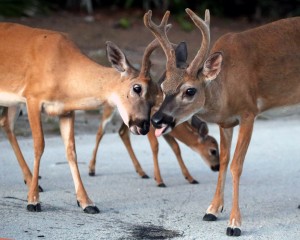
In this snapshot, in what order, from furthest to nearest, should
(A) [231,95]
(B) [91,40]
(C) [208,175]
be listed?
(B) [91,40], (C) [208,175], (A) [231,95]

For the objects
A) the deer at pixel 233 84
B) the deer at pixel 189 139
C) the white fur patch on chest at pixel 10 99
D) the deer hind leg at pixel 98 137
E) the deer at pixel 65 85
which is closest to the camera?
the deer at pixel 233 84

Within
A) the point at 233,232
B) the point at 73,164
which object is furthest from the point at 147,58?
the point at 233,232

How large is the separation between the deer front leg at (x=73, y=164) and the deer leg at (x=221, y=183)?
1160 mm

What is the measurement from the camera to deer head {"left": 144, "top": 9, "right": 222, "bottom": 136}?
952 cm

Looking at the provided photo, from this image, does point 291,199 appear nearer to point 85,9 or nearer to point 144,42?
point 144,42

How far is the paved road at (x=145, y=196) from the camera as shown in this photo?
9516 mm

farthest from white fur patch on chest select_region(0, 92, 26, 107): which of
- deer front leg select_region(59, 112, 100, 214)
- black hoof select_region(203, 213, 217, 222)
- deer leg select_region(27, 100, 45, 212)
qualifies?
black hoof select_region(203, 213, 217, 222)

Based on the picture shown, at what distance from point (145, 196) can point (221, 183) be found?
125 centimetres

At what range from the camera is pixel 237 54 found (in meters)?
10.2

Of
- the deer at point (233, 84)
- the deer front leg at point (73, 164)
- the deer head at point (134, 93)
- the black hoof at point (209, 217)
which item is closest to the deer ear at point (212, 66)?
the deer at point (233, 84)

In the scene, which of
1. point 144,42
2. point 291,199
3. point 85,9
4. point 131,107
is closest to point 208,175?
→ point 291,199

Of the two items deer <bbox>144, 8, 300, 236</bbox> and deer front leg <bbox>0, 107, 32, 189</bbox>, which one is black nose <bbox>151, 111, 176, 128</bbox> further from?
deer front leg <bbox>0, 107, 32, 189</bbox>

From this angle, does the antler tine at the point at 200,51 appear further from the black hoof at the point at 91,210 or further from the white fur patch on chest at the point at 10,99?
the white fur patch on chest at the point at 10,99

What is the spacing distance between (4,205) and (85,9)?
13.0 metres
